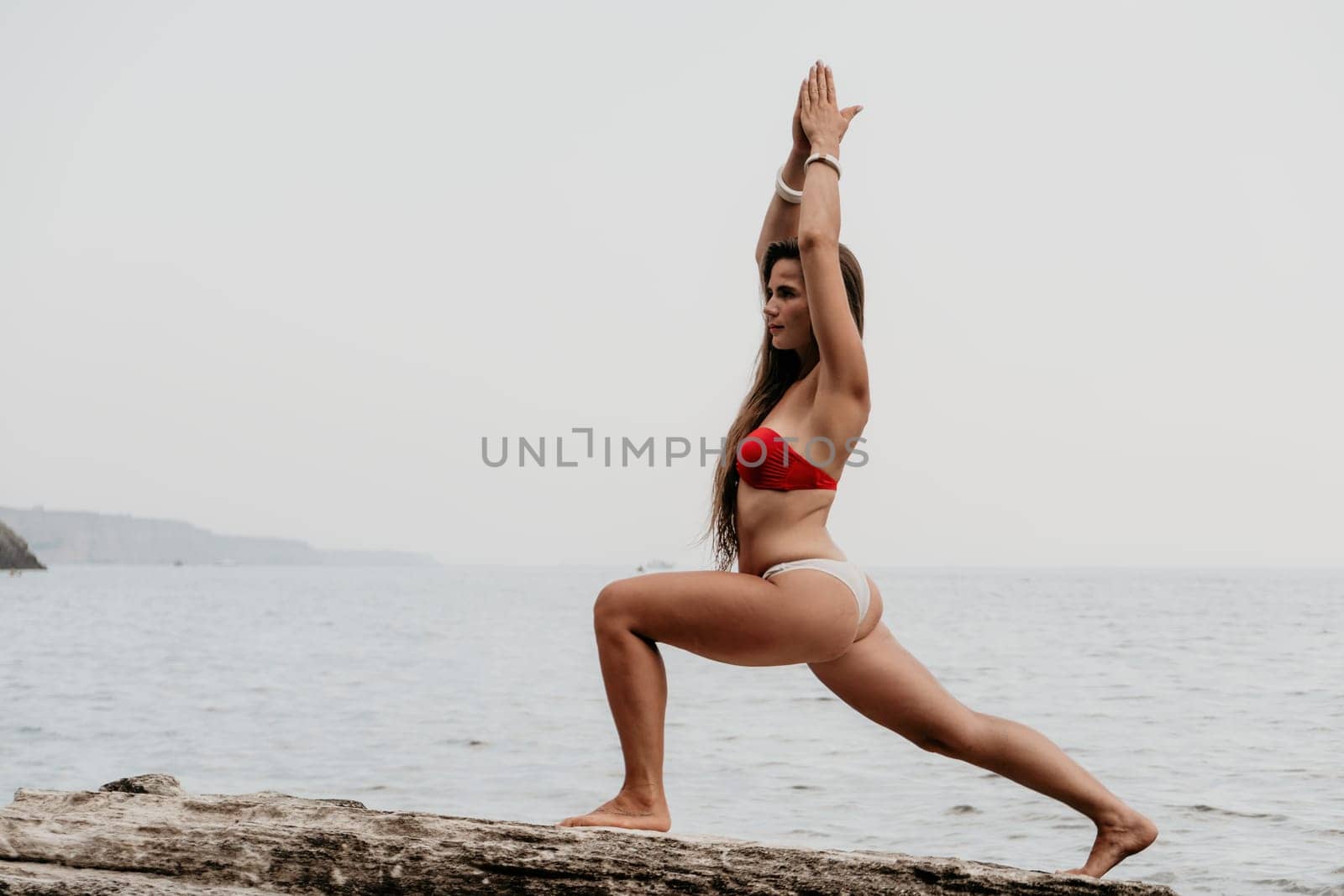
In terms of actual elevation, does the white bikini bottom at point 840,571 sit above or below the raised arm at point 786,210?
below

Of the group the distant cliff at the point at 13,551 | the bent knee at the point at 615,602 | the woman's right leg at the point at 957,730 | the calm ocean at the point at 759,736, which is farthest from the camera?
the distant cliff at the point at 13,551

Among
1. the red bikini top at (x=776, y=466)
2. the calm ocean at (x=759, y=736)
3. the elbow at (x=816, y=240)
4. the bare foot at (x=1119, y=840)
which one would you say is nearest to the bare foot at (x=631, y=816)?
the red bikini top at (x=776, y=466)

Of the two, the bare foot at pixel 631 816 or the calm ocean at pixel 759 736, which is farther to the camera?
the calm ocean at pixel 759 736

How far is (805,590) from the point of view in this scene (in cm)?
384

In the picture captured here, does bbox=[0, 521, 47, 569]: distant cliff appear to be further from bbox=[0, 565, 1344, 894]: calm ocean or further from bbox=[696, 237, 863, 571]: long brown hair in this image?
bbox=[696, 237, 863, 571]: long brown hair

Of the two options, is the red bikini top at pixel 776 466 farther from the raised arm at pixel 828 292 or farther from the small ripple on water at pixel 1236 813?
the small ripple on water at pixel 1236 813

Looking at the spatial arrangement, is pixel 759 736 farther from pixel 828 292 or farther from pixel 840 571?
pixel 828 292

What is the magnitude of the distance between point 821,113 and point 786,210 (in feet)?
1.44

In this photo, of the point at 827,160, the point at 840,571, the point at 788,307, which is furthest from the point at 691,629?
the point at 827,160

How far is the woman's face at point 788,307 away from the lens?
4137 mm

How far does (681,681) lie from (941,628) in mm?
15318

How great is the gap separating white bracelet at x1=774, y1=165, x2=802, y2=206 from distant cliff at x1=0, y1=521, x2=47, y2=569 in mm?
102846

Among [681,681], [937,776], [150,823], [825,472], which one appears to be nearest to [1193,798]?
[937,776]

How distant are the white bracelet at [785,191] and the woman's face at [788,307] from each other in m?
0.36
